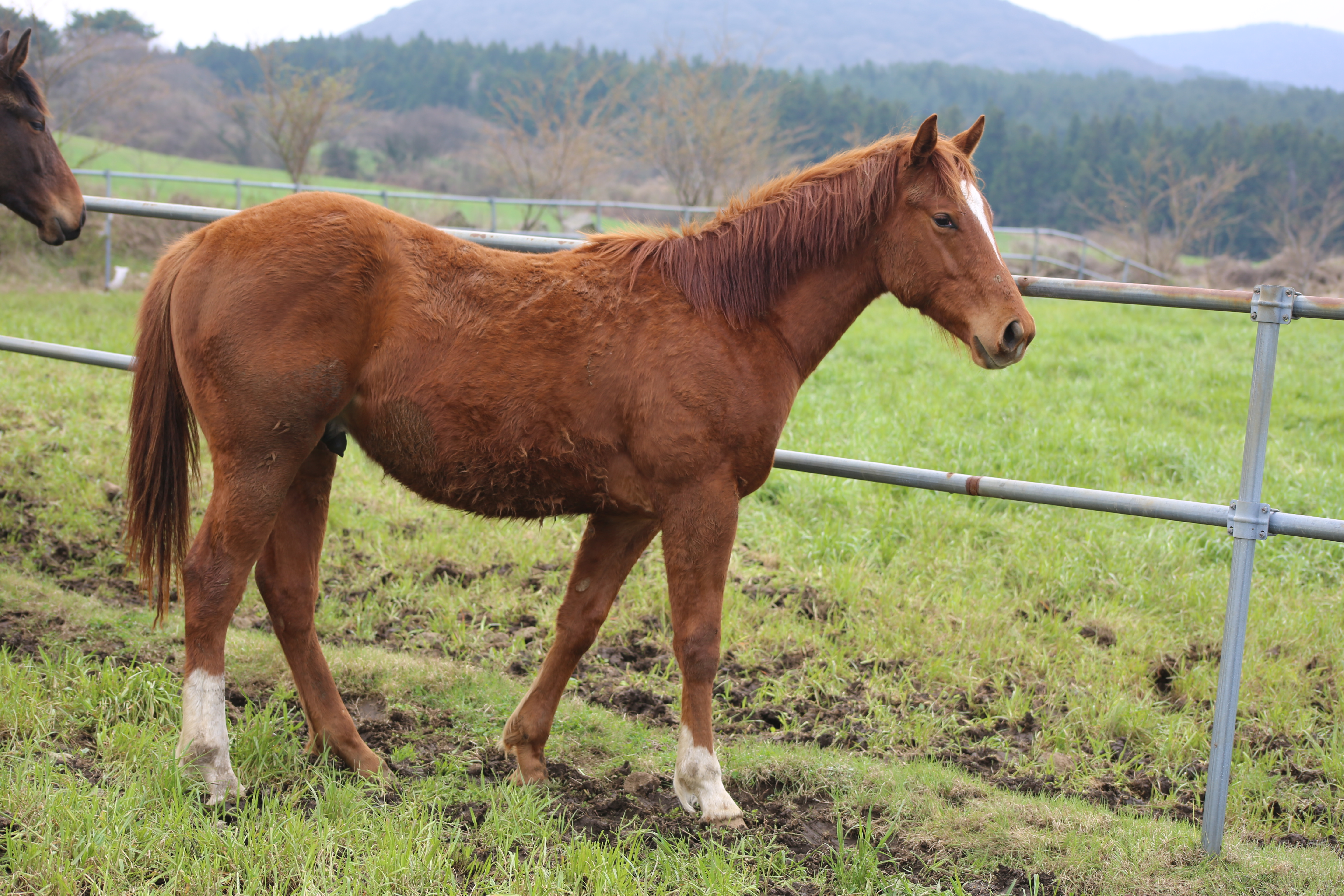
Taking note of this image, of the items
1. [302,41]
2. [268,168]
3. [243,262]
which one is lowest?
[243,262]

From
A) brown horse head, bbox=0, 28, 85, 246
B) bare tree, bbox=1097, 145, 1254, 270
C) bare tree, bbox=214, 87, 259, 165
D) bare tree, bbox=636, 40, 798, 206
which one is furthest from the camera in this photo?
bare tree, bbox=214, 87, 259, 165

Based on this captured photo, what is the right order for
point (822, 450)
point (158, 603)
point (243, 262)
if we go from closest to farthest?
point (243, 262)
point (158, 603)
point (822, 450)

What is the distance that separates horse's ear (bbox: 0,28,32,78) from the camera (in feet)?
13.6

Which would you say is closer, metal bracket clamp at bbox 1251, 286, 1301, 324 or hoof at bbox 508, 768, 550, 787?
metal bracket clamp at bbox 1251, 286, 1301, 324

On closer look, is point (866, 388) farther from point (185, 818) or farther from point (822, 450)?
point (185, 818)

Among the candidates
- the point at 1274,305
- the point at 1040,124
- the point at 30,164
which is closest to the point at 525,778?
the point at 1274,305

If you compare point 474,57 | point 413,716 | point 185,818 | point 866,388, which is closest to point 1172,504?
point 413,716

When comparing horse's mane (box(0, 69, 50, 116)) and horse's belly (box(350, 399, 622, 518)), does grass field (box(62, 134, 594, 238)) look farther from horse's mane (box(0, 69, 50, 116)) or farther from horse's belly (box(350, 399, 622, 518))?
horse's belly (box(350, 399, 622, 518))

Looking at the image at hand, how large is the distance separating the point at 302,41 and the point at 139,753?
2492 inches

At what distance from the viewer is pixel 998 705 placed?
3.57 meters

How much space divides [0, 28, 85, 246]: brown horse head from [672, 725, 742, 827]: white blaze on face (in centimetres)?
376

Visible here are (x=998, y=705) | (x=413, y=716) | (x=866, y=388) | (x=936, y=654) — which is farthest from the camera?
(x=866, y=388)

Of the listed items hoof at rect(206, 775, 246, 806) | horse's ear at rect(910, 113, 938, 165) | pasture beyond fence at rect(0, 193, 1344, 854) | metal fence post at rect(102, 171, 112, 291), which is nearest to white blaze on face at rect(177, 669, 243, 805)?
hoof at rect(206, 775, 246, 806)

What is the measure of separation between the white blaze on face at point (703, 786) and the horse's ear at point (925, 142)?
70.5 inches
